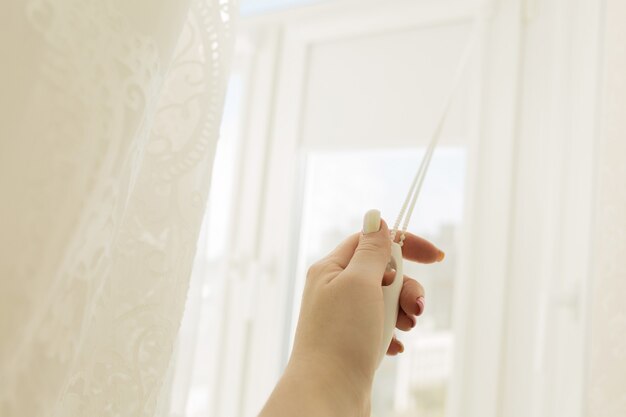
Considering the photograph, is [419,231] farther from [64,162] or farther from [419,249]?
[64,162]

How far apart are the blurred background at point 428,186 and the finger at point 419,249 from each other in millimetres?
405

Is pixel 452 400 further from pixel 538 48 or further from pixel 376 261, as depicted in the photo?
pixel 376 261

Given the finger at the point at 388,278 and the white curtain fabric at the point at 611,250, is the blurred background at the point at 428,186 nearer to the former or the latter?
the white curtain fabric at the point at 611,250

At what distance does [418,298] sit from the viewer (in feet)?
1.72

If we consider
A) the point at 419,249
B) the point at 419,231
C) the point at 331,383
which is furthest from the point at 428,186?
the point at 331,383

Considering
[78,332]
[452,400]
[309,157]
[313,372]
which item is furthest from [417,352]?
[78,332]

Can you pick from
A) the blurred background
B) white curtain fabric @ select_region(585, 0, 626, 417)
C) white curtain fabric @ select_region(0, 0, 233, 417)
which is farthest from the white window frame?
white curtain fabric @ select_region(0, 0, 233, 417)

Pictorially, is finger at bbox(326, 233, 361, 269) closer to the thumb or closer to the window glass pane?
the thumb

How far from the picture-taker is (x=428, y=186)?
1.66 metres

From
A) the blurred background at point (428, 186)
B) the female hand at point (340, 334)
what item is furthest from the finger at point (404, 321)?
the blurred background at point (428, 186)

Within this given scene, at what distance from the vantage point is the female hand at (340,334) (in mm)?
412

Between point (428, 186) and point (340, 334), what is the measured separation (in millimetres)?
1254

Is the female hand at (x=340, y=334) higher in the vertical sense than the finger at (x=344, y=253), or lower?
lower

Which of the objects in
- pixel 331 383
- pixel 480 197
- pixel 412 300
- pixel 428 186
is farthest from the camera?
pixel 428 186
